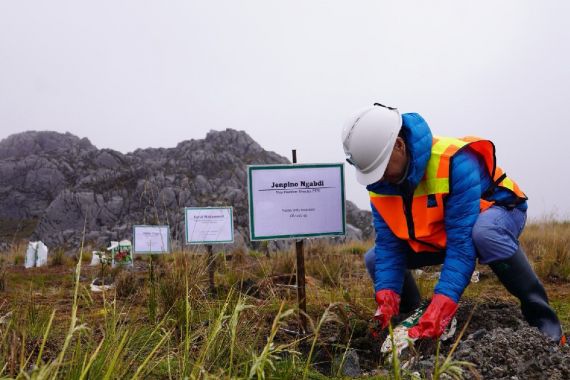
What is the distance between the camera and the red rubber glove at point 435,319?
9.57ft

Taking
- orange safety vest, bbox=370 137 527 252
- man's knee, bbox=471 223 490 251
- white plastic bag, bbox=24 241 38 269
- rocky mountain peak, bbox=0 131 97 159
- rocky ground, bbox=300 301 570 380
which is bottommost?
white plastic bag, bbox=24 241 38 269

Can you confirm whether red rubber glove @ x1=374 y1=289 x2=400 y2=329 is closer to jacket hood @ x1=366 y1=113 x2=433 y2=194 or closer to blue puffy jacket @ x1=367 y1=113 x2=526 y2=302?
blue puffy jacket @ x1=367 y1=113 x2=526 y2=302

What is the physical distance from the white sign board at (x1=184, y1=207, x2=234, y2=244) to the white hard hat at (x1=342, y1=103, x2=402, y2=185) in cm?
390

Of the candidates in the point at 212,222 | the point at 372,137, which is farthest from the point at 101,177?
the point at 372,137

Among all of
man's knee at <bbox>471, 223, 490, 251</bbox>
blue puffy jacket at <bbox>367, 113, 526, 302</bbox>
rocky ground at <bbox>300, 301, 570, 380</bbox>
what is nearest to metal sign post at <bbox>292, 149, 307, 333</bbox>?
rocky ground at <bbox>300, 301, 570, 380</bbox>

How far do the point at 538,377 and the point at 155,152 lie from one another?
223 feet

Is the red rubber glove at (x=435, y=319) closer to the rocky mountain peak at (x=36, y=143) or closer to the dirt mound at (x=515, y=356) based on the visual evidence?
the dirt mound at (x=515, y=356)

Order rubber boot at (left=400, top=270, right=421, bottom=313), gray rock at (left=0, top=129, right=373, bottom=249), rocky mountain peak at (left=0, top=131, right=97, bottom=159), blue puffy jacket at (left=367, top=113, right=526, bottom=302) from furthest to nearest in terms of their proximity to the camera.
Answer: rocky mountain peak at (left=0, top=131, right=97, bottom=159) → gray rock at (left=0, top=129, right=373, bottom=249) → rubber boot at (left=400, top=270, right=421, bottom=313) → blue puffy jacket at (left=367, top=113, right=526, bottom=302)

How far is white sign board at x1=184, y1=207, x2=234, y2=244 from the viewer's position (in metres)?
6.95

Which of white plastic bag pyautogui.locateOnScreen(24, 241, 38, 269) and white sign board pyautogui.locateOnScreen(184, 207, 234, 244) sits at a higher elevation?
white sign board pyautogui.locateOnScreen(184, 207, 234, 244)

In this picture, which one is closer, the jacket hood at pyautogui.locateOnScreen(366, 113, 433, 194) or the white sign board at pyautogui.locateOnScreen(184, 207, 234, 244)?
the jacket hood at pyautogui.locateOnScreen(366, 113, 433, 194)

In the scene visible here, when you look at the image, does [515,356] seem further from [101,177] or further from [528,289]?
[101,177]

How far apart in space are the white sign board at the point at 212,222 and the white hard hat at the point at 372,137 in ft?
12.8

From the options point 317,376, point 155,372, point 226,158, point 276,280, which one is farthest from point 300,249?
point 226,158
